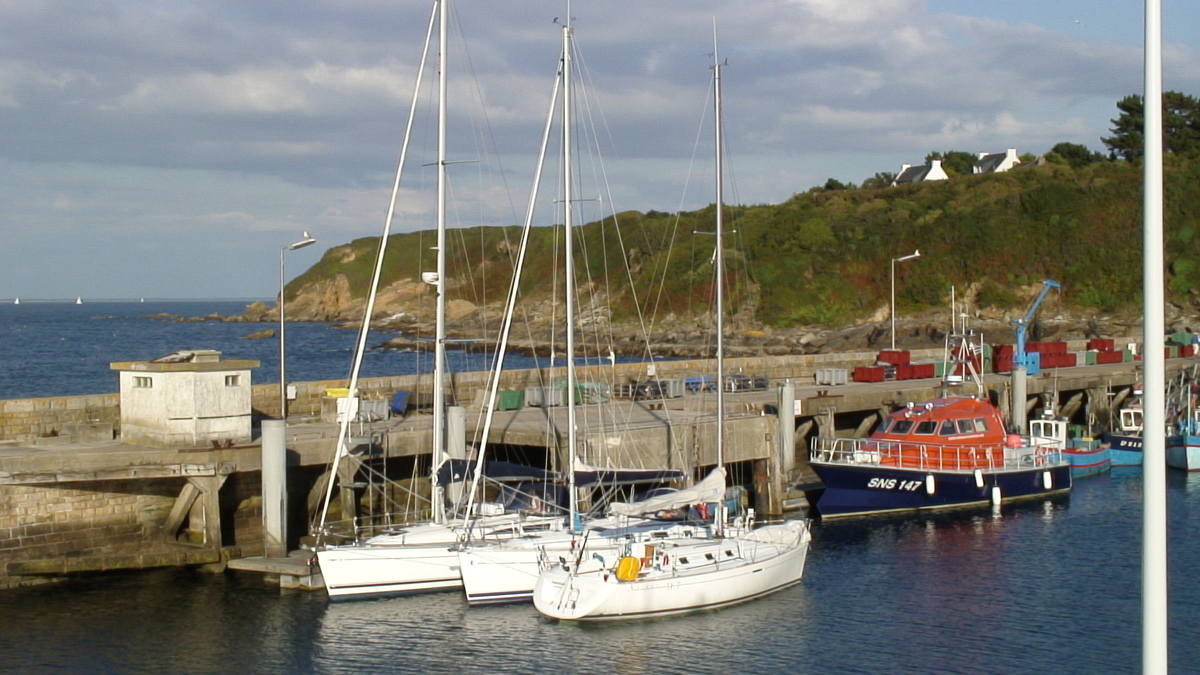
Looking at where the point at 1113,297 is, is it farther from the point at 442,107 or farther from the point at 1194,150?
the point at 442,107

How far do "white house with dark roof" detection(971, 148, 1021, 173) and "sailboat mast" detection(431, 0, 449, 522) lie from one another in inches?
4733

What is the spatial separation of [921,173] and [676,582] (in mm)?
128393

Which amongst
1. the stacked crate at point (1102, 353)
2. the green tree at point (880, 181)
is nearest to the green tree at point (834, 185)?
the green tree at point (880, 181)

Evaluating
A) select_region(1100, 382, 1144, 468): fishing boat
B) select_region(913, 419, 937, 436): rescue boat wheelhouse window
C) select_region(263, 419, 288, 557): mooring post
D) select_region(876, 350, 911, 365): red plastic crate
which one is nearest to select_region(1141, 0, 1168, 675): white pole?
select_region(263, 419, 288, 557): mooring post

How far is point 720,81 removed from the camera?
104ft

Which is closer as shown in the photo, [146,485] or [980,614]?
[980,614]

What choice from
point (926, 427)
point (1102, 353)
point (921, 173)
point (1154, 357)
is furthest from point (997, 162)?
point (1154, 357)

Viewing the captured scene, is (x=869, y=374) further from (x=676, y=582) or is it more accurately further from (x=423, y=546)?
(x=423, y=546)

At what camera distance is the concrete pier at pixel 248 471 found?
2489 cm

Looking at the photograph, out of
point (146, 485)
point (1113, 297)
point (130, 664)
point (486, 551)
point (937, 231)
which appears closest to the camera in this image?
point (130, 664)

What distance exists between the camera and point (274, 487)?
2512 centimetres

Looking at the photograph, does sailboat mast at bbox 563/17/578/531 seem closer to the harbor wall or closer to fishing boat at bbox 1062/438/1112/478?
the harbor wall

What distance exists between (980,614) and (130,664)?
52.0ft

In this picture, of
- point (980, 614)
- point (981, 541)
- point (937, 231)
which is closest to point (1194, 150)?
point (937, 231)
